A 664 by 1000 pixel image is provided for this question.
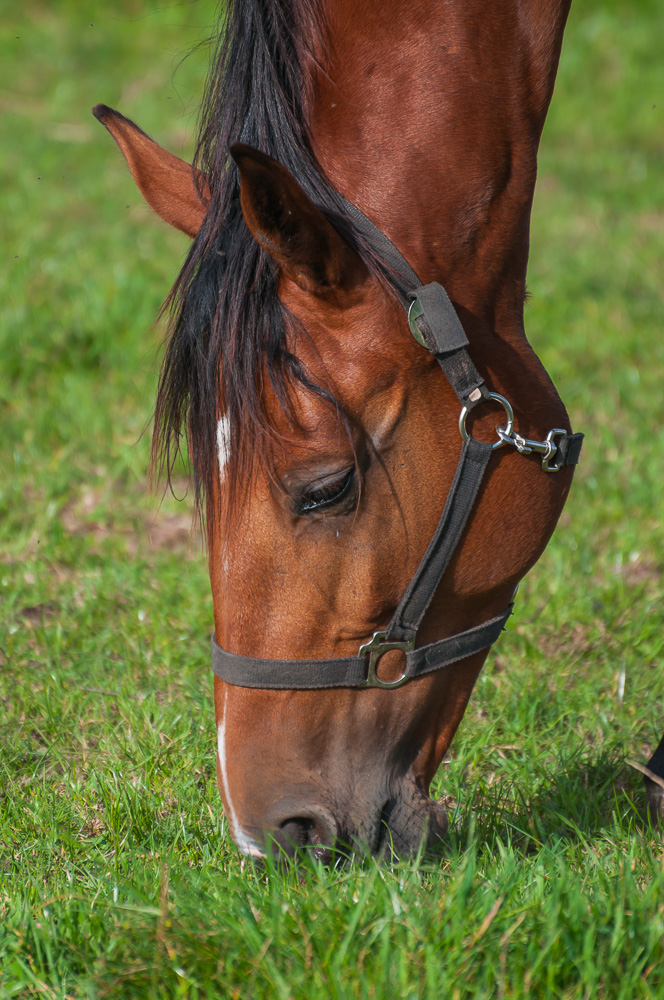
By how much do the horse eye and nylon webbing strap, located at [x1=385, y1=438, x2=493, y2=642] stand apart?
216 mm

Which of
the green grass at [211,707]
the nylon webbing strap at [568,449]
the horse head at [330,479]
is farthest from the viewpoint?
the nylon webbing strap at [568,449]

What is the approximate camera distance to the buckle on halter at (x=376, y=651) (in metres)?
1.82

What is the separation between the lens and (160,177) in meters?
2.07

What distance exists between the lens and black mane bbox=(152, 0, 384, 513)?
5.65 feet

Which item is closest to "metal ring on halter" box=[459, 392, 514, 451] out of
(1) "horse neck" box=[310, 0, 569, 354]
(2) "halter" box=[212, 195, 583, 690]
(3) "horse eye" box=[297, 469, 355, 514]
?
(2) "halter" box=[212, 195, 583, 690]

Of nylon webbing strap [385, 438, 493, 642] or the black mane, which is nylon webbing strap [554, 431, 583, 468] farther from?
the black mane

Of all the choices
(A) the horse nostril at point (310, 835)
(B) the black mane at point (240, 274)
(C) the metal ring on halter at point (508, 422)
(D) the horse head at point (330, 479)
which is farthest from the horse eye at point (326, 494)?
(A) the horse nostril at point (310, 835)

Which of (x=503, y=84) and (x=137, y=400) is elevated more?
(x=503, y=84)

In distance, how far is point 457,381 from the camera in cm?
181

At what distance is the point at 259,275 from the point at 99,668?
160cm

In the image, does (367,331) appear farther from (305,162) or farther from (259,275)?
(305,162)

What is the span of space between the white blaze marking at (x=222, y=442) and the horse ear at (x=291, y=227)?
29 cm

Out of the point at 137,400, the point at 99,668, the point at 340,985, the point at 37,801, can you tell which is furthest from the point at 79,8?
the point at 340,985

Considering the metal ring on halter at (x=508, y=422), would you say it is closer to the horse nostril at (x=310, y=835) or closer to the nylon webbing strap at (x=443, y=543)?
the nylon webbing strap at (x=443, y=543)
